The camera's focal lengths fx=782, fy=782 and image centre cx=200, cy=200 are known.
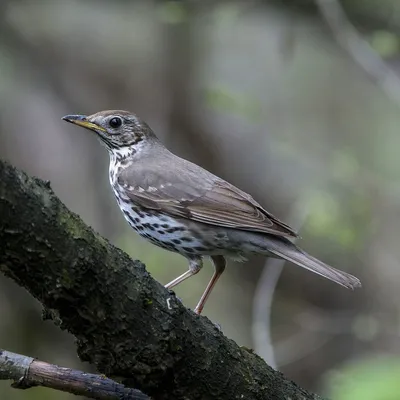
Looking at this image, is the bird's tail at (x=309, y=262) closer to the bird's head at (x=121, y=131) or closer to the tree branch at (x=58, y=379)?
the tree branch at (x=58, y=379)

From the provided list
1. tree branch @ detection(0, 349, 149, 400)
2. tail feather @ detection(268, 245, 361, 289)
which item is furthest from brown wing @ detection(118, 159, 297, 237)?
tree branch @ detection(0, 349, 149, 400)

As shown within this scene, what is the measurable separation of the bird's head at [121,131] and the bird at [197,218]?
0.16 m

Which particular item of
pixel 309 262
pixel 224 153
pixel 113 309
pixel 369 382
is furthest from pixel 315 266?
pixel 224 153

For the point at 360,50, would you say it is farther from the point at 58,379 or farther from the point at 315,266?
the point at 58,379

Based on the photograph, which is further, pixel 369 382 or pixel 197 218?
pixel 369 382

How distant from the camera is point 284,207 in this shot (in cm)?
794

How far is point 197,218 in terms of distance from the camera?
4703mm

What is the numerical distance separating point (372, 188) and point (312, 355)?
188cm

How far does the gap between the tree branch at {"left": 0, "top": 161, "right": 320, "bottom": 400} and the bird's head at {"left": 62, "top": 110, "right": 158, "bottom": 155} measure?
2.47 m

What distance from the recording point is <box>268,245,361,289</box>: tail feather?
4.05m

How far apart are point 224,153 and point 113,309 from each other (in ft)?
18.6

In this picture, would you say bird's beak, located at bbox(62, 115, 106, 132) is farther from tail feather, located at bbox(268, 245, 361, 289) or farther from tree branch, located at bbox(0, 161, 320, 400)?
tree branch, located at bbox(0, 161, 320, 400)

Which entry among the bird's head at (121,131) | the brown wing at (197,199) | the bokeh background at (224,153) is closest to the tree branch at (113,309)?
the brown wing at (197,199)

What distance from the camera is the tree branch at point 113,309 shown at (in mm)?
2371
